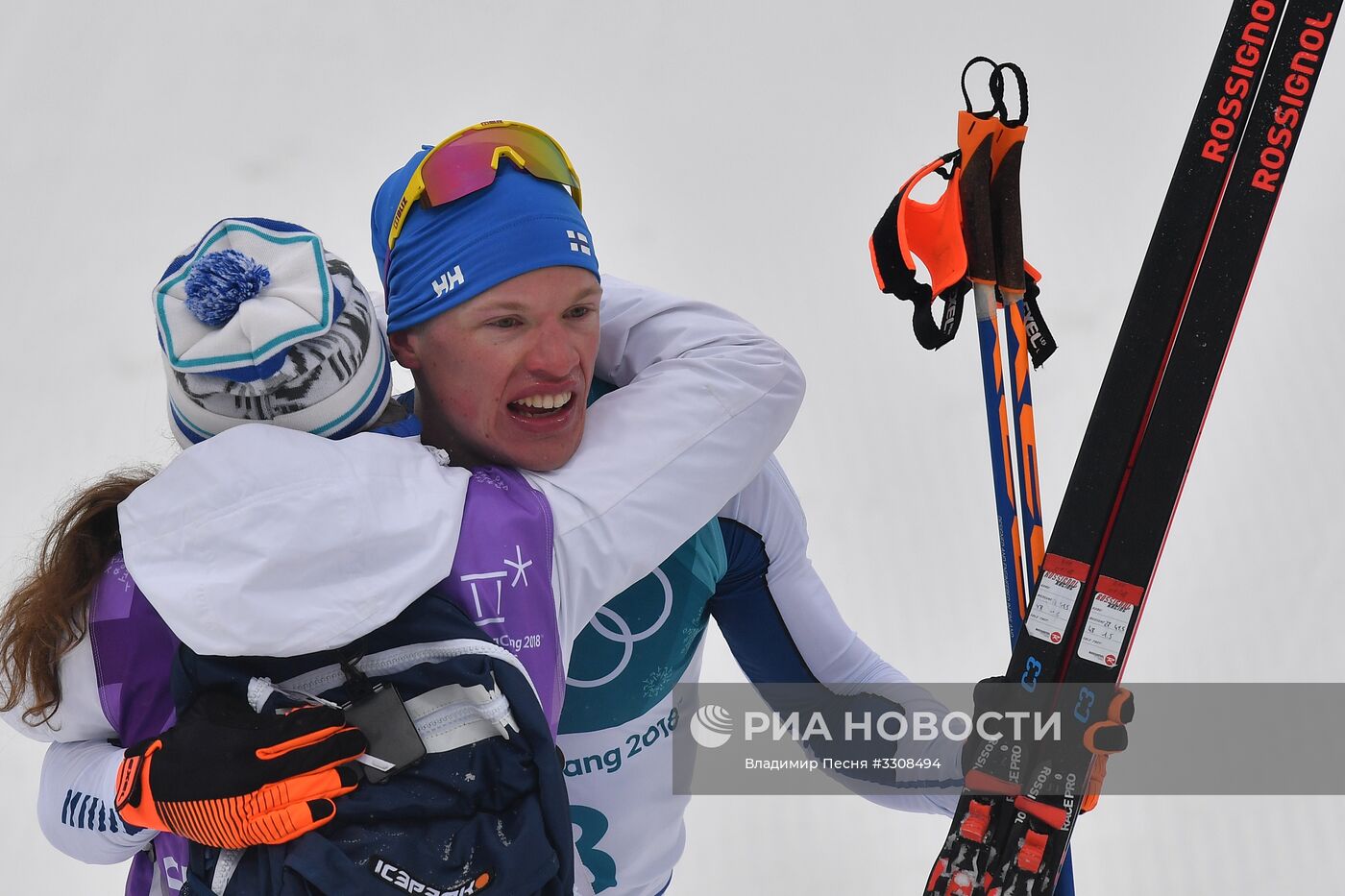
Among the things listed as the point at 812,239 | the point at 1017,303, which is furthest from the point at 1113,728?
the point at 812,239

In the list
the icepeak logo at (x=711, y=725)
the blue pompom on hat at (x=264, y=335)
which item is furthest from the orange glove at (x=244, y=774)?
the icepeak logo at (x=711, y=725)

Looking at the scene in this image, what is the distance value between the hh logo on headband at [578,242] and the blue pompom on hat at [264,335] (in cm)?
23

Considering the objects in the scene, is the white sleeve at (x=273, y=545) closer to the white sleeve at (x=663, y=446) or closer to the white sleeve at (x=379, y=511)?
the white sleeve at (x=379, y=511)

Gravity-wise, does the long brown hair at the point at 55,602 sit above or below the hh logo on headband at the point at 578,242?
below

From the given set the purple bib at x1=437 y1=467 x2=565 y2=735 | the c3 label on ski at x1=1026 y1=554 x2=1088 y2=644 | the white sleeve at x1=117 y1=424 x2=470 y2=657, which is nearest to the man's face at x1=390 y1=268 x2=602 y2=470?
the purple bib at x1=437 y1=467 x2=565 y2=735

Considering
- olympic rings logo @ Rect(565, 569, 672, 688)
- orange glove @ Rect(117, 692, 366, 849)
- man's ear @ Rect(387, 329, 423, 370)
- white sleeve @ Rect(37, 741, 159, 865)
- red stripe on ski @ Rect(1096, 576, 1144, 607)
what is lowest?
white sleeve @ Rect(37, 741, 159, 865)

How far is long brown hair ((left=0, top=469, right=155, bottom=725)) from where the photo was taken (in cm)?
120

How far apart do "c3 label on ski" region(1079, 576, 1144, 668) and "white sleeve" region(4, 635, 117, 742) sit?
0.89m

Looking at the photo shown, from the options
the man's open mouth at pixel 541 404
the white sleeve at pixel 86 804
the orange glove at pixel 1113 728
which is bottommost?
the white sleeve at pixel 86 804

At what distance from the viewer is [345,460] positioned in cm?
115

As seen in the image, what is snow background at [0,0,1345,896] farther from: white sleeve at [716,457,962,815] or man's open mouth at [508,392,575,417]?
man's open mouth at [508,392,575,417]

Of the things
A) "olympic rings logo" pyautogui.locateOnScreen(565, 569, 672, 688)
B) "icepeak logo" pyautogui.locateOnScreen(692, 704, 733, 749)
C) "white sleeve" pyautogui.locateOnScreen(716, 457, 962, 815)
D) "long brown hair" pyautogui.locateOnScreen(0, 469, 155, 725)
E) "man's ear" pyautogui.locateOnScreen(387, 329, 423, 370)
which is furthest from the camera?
"icepeak logo" pyautogui.locateOnScreen(692, 704, 733, 749)

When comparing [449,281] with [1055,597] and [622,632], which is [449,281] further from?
[1055,597]

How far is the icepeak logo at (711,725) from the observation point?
6.02ft
